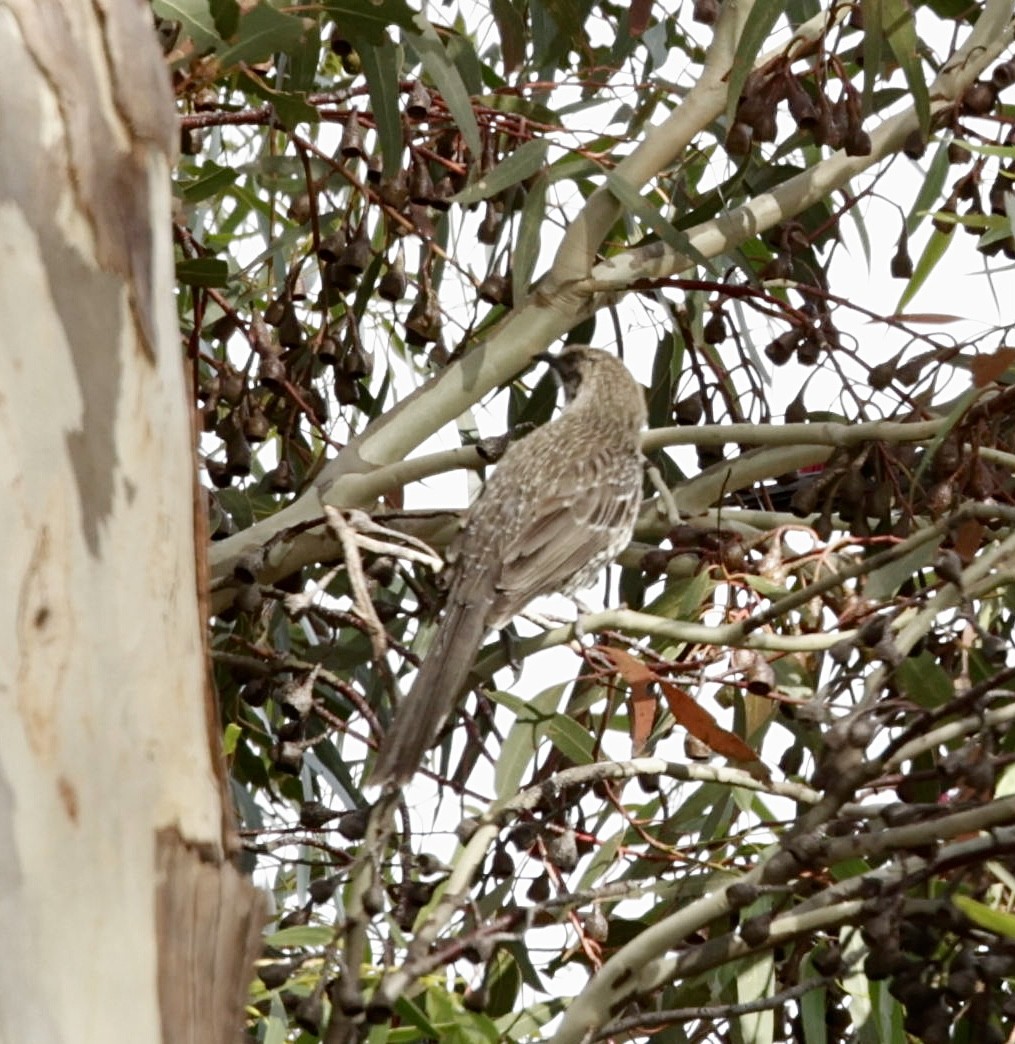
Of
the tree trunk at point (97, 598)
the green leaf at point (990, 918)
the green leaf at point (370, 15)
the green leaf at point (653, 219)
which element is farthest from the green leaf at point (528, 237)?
the green leaf at point (990, 918)

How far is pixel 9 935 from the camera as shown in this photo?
1.57 m

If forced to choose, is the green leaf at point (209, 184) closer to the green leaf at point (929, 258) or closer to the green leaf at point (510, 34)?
the green leaf at point (510, 34)

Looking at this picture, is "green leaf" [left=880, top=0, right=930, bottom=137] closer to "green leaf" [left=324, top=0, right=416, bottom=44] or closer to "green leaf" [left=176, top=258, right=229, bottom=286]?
"green leaf" [left=324, top=0, right=416, bottom=44]

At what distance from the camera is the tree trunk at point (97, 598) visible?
161cm

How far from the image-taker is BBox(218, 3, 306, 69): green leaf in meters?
2.60

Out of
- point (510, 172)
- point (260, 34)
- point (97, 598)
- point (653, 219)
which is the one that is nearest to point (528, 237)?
point (510, 172)

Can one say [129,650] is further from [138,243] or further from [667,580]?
[667,580]

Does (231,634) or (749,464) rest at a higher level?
(749,464)

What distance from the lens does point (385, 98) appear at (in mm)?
2889

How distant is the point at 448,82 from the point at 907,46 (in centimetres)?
66

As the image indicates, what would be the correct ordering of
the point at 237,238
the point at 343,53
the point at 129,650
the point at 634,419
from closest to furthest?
the point at 129,650 → the point at 343,53 → the point at 634,419 → the point at 237,238

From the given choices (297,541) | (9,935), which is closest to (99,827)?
(9,935)

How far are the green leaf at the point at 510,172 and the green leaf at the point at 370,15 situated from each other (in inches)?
9.8

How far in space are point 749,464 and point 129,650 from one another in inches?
61.7
